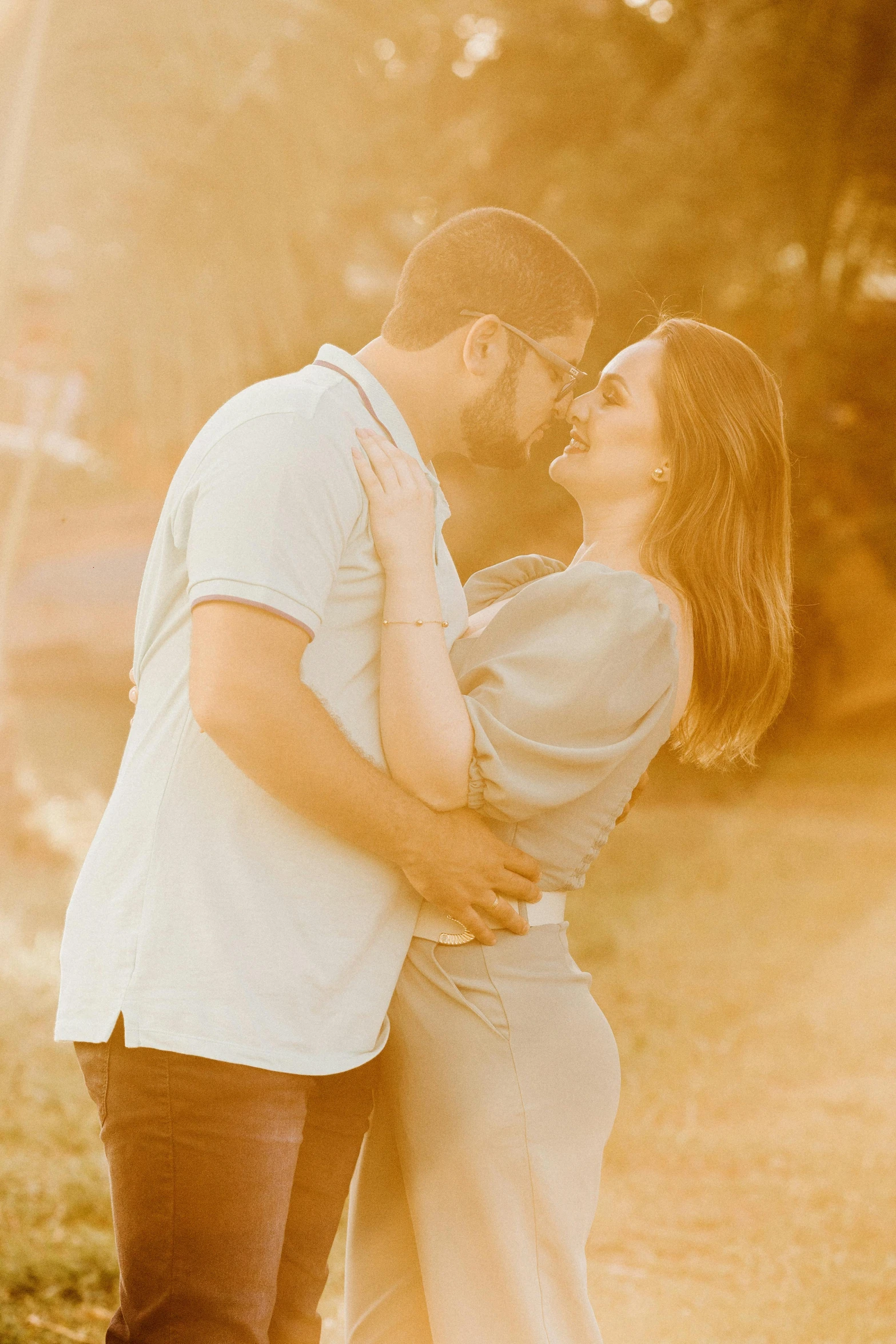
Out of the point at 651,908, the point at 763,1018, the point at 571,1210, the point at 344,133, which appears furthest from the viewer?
the point at 344,133

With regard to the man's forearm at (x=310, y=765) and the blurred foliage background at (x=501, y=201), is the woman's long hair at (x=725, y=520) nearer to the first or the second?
the man's forearm at (x=310, y=765)

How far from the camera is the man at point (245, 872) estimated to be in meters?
1.88

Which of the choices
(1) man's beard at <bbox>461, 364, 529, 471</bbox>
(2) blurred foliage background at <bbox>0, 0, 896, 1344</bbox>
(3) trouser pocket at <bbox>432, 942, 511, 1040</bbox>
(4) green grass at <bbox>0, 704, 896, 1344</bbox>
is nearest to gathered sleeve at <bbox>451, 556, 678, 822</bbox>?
(3) trouser pocket at <bbox>432, 942, 511, 1040</bbox>

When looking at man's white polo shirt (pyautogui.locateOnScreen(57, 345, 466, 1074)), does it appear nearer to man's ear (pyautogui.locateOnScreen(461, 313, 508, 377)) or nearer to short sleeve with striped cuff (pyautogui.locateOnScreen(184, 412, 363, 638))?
short sleeve with striped cuff (pyautogui.locateOnScreen(184, 412, 363, 638))

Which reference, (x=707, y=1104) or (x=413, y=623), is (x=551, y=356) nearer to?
(x=413, y=623)

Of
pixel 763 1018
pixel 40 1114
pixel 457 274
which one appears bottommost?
pixel 763 1018

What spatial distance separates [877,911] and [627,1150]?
15.5ft

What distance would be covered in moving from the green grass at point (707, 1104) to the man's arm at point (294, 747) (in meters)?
2.54

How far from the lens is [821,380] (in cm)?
1339

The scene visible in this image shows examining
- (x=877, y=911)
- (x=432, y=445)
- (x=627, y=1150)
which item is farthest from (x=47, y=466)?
(x=432, y=445)

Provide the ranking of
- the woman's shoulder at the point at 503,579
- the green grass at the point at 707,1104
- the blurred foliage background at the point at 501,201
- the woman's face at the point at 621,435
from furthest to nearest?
the blurred foliage background at the point at 501,201 < the green grass at the point at 707,1104 < the woman's shoulder at the point at 503,579 < the woman's face at the point at 621,435

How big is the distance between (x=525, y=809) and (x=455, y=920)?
0.71ft

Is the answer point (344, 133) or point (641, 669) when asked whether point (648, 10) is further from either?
point (641, 669)

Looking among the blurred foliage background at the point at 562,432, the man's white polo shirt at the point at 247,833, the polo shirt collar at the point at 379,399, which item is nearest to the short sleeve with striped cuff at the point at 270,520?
the man's white polo shirt at the point at 247,833
